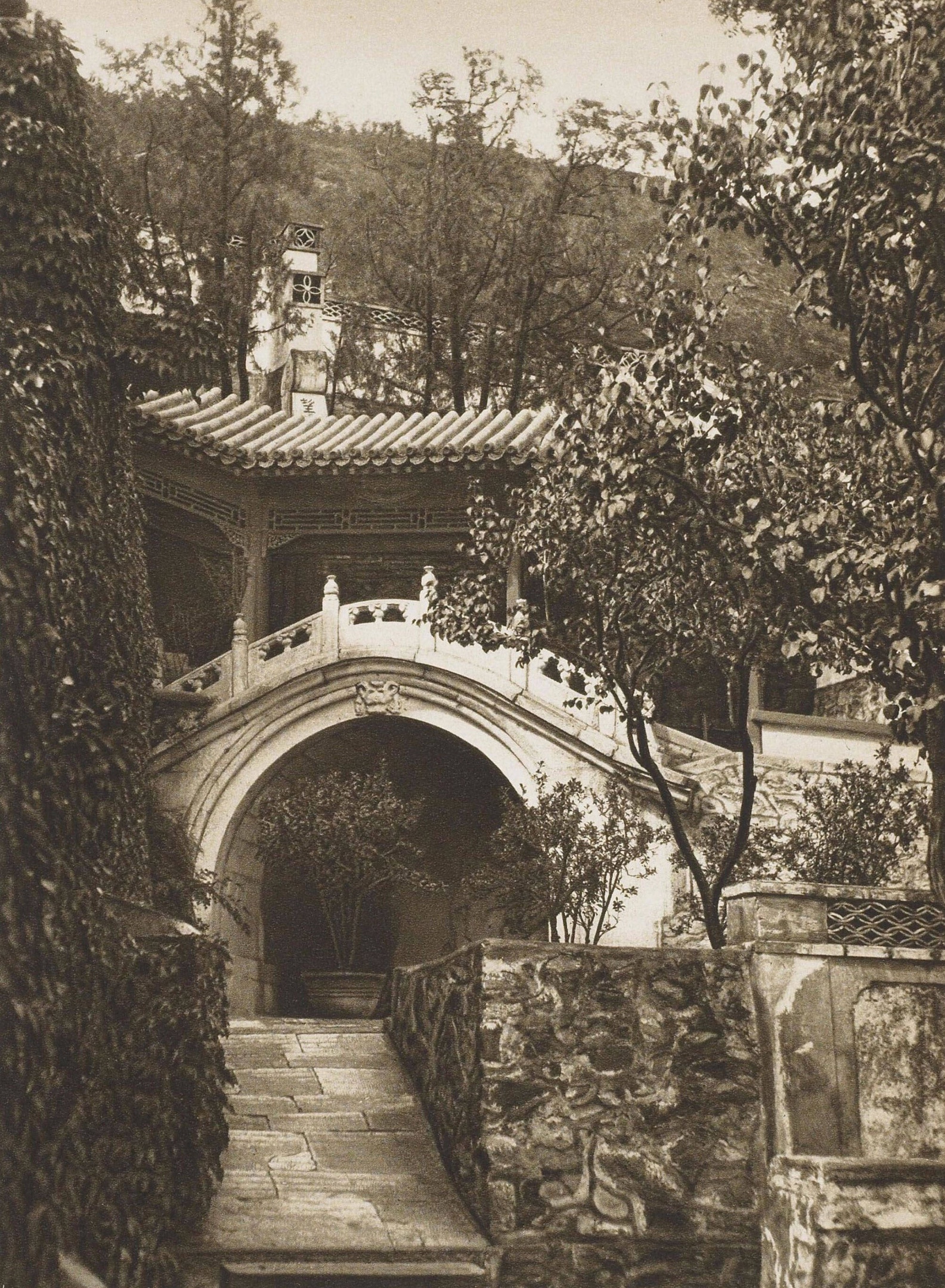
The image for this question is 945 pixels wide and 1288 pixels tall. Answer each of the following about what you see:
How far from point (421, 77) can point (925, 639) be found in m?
14.0

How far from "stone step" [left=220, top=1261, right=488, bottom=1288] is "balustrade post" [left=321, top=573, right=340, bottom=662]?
8.40m

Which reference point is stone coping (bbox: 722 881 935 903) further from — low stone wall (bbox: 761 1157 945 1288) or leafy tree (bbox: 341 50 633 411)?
leafy tree (bbox: 341 50 633 411)

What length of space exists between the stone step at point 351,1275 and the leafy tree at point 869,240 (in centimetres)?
284

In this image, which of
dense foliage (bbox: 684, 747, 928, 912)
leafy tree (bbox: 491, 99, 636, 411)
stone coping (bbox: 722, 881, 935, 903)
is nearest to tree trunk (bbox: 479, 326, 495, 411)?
leafy tree (bbox: 491, 99, 636, 411)

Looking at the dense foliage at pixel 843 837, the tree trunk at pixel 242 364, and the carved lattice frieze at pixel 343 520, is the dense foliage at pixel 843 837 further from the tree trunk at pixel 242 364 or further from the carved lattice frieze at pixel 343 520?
the tree trunk at pixel 242 364

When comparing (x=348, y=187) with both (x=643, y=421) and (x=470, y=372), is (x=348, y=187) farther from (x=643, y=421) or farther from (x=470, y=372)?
(x=643, y=421)

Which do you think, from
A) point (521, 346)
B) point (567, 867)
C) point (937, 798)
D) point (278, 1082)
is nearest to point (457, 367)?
point (521, 346)

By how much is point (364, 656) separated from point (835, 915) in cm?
775

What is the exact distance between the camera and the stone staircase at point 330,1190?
7219mm

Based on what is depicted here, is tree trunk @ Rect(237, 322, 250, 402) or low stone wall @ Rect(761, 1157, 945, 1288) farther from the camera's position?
tree trunk @ Rect(237, 322, 250, 402)

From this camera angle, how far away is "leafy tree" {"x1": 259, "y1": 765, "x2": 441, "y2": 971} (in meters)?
13.8

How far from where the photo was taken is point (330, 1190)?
8.04 m

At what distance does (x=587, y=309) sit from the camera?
2020 centimetres

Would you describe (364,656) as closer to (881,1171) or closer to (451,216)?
(451,216)
